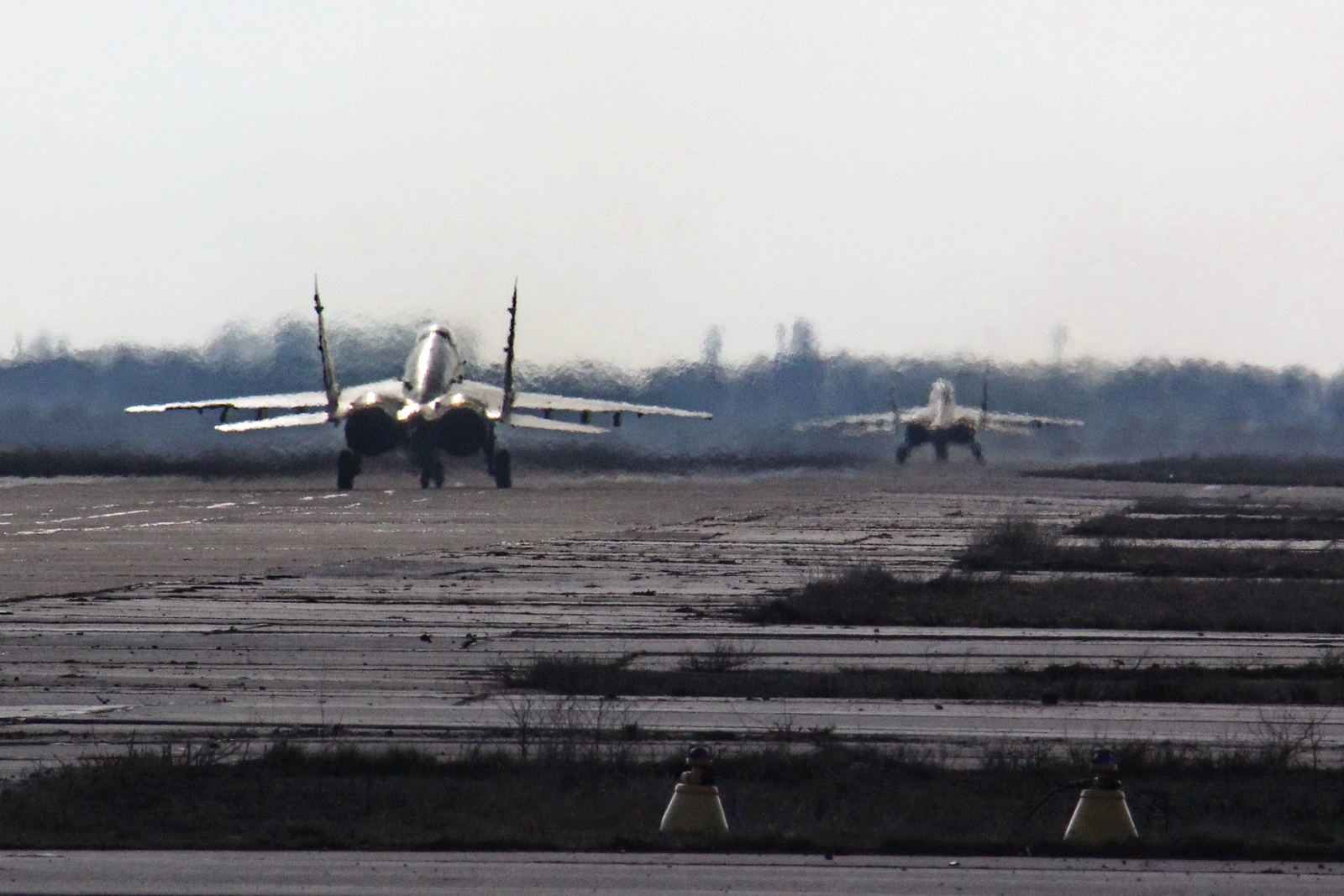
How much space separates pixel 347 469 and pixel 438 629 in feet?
105

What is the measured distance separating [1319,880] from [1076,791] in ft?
6.01

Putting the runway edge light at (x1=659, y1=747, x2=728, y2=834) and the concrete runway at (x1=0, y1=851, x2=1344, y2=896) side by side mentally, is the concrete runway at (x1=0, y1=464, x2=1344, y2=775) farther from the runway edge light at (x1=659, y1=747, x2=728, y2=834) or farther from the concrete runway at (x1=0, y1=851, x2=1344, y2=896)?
the runway edge light at (x1=659, y1=747, x2=728, y2=834)

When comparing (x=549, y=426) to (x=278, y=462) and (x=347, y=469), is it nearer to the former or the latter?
(x=347, y=469)

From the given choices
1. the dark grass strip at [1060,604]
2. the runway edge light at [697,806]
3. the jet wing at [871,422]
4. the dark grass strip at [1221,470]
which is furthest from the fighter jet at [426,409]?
the runway edge light at [697,806]

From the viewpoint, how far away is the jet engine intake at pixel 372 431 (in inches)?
1800

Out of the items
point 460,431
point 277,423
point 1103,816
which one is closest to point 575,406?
point 460,431

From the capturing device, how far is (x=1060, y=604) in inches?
822

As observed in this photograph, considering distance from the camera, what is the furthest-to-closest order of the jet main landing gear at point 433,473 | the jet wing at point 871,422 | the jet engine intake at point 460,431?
the jet wing at point 871,422 → the jet main landing gear at point 433,473 → the jet engine intake at point 460,431

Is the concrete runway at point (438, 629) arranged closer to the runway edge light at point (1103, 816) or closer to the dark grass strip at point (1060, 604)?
the dark grass strip at point (1060, 604)

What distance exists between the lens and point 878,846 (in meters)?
8.04

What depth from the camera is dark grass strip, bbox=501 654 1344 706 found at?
13.1 m

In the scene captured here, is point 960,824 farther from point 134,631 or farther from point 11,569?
point 11,569

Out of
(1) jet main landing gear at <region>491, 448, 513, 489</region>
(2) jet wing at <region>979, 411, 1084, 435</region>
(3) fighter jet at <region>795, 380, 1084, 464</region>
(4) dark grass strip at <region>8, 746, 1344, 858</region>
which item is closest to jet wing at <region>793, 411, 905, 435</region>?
(3) fighter jet at <region>795, 380, 1084, 464</region>

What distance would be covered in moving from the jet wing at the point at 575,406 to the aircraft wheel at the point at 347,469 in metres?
4.74
